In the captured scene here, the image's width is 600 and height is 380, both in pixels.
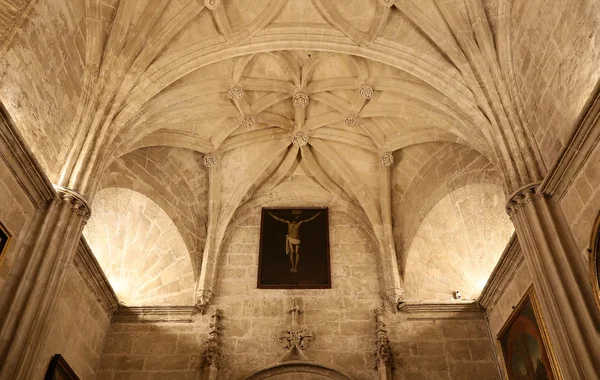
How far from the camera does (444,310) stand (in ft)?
36.1

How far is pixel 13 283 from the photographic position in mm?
6906

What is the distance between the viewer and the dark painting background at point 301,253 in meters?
11.8

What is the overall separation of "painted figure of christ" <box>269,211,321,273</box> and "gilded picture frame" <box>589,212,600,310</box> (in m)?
6.64

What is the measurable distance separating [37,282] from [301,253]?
A: 630cm

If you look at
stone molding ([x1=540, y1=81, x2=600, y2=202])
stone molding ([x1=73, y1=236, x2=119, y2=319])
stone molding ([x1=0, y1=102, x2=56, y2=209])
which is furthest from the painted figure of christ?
stone molding ([x1=540, y1=81, x2=600, y2=202])

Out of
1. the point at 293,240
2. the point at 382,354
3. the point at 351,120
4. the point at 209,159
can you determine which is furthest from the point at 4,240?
the point at 351,120

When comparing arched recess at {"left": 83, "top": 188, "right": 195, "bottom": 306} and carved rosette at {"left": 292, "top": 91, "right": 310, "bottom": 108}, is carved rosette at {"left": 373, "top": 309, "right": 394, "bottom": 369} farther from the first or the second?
carved rosette at {"left": 292, "top": 91, "right": 310, "bottom": 108}

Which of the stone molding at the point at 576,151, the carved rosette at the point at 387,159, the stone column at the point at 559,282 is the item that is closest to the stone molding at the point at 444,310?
the carved rosette at the point at 387,159

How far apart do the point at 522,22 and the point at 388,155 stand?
170 inches

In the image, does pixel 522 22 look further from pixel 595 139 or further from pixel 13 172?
pixel 13 172

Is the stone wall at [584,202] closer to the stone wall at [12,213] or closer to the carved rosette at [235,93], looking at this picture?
the carved rosette at [235,93]

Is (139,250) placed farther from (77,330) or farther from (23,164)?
(23,164)

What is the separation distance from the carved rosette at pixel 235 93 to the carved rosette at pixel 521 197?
5.96m

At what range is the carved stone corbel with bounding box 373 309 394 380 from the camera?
10.2m
